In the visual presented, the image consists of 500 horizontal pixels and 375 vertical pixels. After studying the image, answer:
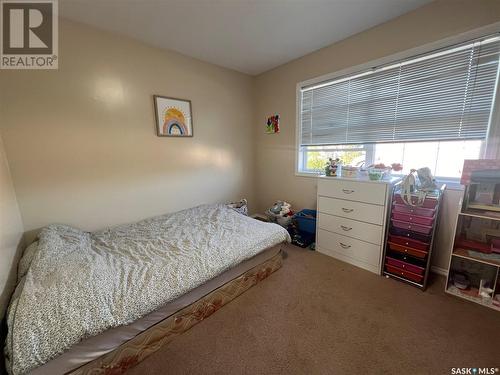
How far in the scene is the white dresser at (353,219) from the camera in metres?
1.90

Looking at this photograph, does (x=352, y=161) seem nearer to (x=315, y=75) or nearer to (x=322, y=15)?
(x=315, y=75)

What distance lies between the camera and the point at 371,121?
7.13 feet

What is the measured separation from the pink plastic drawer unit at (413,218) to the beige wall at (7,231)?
2764mm

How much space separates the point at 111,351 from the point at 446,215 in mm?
2731

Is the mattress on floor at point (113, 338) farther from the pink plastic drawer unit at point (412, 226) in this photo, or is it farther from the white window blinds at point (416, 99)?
the white window blinds at point (416, 99)

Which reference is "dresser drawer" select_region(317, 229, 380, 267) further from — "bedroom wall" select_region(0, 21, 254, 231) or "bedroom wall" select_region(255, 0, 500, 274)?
"bedroom wall" select_region(0, 21, 254, 231)

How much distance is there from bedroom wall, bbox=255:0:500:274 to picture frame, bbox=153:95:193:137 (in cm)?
121

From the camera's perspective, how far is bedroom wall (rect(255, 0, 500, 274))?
5.29 feet

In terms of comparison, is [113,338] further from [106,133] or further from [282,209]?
[282,209]

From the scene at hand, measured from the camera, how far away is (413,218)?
1.75 m

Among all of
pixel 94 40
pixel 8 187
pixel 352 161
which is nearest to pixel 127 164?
pixel 8 187

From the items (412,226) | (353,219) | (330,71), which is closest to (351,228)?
(353,219)

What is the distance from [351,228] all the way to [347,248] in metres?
0.24

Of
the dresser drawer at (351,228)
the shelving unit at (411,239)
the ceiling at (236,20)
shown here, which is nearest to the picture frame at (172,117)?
the ceiling at (236,20)
